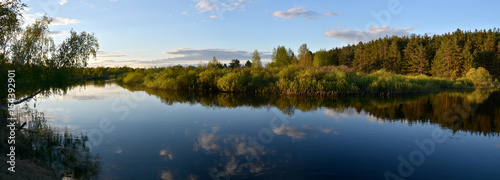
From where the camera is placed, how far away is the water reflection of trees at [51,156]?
6277mm

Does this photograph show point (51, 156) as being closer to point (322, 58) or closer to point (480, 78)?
point (480, 78)

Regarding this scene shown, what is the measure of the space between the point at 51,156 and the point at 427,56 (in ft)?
267

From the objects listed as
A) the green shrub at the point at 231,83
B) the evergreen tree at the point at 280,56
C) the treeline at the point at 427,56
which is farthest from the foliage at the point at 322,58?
the green shrub at the point at 231,83

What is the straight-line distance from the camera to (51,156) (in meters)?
7.98

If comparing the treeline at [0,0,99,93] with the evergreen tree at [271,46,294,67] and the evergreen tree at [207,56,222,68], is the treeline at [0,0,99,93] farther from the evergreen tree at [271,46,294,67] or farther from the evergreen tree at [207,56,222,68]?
the evergreen tree at [271,46,294,67]

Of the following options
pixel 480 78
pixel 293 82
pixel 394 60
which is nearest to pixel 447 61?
pixel 480 78

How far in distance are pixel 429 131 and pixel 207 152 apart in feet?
35.7

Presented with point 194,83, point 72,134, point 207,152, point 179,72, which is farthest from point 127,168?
point 179,72

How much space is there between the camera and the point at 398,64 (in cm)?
7094

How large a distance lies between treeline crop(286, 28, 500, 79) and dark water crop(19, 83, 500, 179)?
4627 centimetres

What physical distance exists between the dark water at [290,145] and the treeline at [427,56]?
152 feet

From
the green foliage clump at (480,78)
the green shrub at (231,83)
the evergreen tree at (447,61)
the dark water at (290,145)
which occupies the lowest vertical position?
the dark water at (290,145)

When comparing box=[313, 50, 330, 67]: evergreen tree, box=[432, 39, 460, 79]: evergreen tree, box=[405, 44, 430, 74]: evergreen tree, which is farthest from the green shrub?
box=[313, 50, 330, 67]: evergreen tree

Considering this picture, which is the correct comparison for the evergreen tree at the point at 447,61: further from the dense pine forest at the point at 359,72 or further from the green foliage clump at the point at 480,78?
the green foliage clump at the point at 480,78
